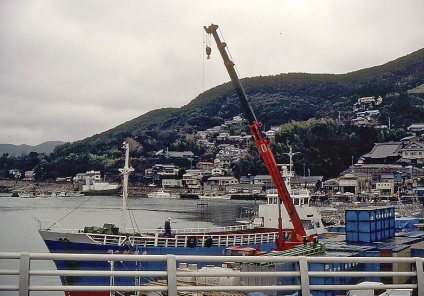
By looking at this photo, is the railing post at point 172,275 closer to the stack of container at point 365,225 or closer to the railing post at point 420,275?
the railing post at point 420,275

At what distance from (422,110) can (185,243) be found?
11395 centimetres

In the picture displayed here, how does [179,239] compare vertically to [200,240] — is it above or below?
above

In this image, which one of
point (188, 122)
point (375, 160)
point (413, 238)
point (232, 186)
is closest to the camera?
point (413, 238)

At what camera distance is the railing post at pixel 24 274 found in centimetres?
296

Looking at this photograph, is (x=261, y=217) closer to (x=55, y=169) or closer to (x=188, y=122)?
(x=55, y=169)

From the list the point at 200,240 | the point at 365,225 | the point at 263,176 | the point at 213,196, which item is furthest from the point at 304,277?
the point at 213,196

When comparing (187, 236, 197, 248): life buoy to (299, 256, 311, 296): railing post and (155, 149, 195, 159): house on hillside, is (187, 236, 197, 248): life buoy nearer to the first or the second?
(299, 256, 311, 296): railing post

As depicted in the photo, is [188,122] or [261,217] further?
[188,122]

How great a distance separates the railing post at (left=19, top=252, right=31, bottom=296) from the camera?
117 inches

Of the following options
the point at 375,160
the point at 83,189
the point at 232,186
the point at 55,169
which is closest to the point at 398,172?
the point at 375,160

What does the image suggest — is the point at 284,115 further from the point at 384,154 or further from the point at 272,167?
the point at 272,167

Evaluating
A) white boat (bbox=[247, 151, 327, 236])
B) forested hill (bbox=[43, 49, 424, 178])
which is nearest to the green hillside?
Result: forested hill (bbox=[43, 49, 424, 178])

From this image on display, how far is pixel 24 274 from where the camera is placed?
9.80 feet

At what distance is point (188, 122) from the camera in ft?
564
